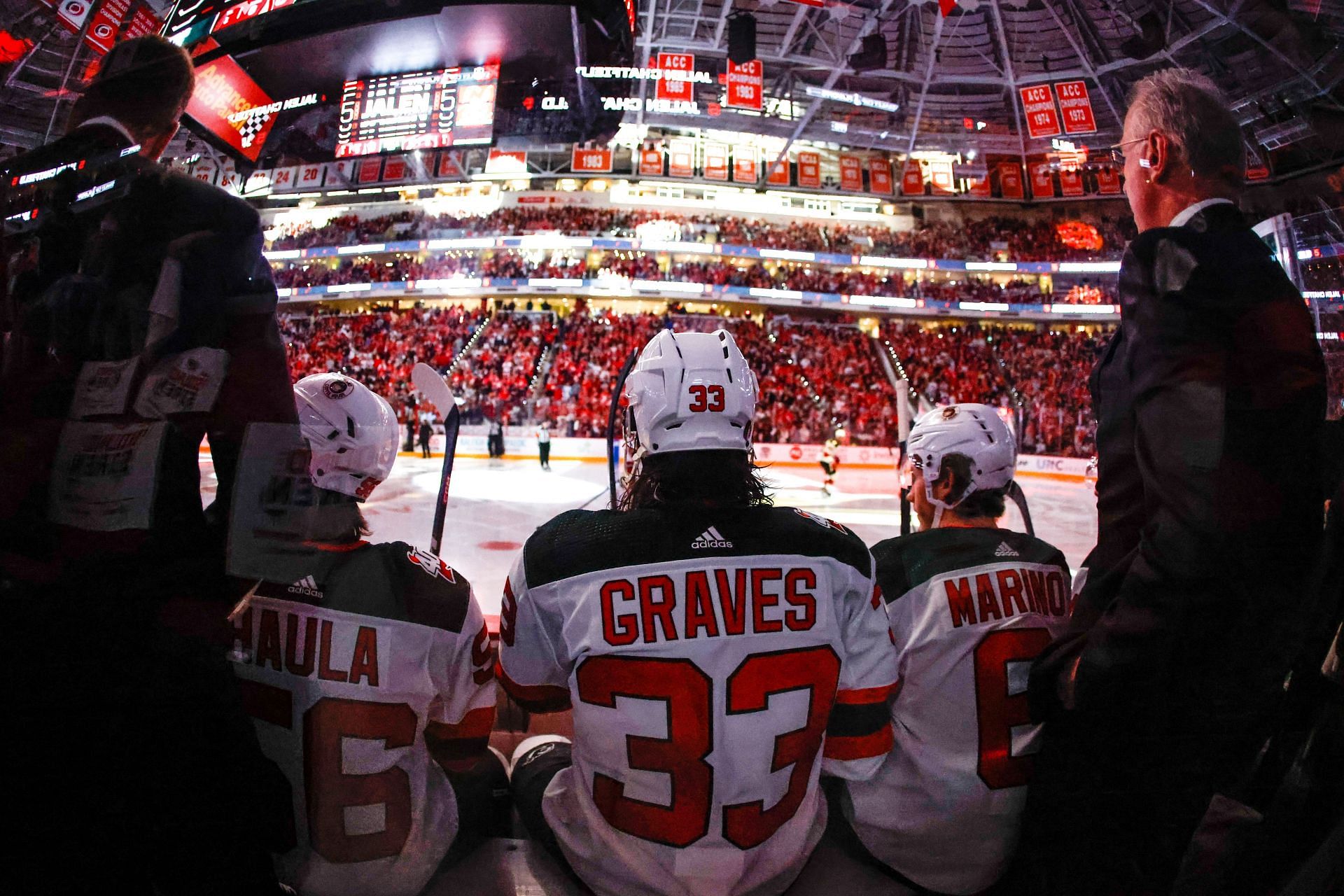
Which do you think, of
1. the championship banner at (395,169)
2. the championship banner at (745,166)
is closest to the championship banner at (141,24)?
the championship banner at (395,169)

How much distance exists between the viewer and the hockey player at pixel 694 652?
1.21m

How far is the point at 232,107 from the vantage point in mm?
1852

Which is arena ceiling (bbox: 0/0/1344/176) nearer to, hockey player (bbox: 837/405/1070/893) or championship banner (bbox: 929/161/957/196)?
hockey player (bbox: 837/405/1070/893)

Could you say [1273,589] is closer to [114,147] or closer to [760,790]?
[760,790]

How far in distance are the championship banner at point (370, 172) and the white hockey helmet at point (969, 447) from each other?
6.61 m

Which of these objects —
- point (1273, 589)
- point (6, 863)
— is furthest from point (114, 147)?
point (1273, 589)

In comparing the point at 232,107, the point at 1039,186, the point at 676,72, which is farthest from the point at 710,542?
the point at 1039,186

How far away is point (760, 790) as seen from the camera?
1.27 meters

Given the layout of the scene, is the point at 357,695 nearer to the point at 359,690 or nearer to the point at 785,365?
the point at 359,690

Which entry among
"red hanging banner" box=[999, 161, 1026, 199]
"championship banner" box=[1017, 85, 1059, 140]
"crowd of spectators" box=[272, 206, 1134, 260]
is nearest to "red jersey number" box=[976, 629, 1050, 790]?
"championship banner" box=[1017, 85, 1059, 140]

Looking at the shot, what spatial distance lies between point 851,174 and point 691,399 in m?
26.1

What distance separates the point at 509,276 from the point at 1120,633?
21026 mm

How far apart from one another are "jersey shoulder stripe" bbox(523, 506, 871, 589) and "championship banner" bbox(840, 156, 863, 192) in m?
25.7

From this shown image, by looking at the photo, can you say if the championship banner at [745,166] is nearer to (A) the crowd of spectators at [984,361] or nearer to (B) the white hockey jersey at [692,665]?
(A) the crowd of spectators at [984,361]
